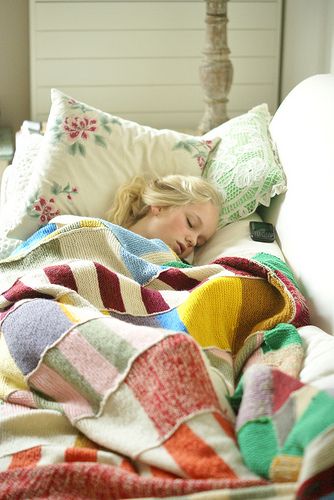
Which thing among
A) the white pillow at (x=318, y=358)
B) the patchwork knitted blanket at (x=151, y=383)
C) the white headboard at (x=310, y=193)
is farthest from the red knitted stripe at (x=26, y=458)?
the white headboard at (x=310, y=193)

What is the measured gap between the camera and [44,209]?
2.37 meters

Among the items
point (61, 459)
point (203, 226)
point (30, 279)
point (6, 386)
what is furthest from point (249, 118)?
point (61, 459)

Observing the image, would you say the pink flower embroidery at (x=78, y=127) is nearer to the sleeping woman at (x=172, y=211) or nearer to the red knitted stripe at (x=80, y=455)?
the sleeping woman at (x=172, y=211)

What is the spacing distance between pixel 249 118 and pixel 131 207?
0.48 metres

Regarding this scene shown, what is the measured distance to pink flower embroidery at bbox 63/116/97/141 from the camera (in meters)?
2.47

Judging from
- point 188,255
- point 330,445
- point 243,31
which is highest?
point 243,31

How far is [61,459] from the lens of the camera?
135 centimetres

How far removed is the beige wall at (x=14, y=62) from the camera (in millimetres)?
3504

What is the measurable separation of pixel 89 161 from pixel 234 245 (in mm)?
469

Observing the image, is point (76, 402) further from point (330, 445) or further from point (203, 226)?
point (203, 226)

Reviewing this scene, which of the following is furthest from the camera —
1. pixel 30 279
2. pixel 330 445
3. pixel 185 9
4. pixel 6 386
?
pixel 185 9

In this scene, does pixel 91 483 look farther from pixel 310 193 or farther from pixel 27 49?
pixel 27 49

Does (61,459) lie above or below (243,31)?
below

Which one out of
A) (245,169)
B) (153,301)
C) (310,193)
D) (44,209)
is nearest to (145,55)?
(245,169)
